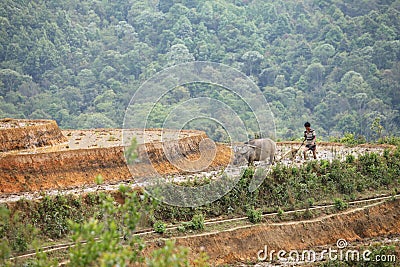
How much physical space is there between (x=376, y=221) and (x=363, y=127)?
28221mm

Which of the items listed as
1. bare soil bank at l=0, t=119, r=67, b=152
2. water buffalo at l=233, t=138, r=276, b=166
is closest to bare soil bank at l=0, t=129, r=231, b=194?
bare soil bank at l=0, t=119, r=67, b=152

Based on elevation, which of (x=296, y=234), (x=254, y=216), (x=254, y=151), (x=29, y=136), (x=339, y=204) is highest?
(x=29, y=136)

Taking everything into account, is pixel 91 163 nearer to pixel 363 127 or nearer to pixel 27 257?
pixel 27 257

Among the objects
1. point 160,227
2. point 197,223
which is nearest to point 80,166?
point 160,227

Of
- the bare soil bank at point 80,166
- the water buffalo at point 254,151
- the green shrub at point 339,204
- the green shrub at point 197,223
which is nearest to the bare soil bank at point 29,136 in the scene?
the bare soil bank at point 80,166

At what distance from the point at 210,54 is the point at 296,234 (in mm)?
38785

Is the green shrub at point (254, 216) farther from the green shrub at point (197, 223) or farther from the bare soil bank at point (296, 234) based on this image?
the green shrub at point (197, 223)

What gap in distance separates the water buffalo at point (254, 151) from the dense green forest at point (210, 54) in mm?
21209

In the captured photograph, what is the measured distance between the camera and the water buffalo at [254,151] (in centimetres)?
1722

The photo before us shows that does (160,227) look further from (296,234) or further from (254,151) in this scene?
(254,151)

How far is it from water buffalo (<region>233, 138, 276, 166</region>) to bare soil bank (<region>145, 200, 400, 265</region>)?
2433mm

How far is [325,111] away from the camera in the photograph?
47188 mm

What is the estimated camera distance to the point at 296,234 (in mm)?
15352

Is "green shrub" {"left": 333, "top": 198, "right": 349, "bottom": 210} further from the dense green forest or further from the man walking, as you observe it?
the dense green forest
